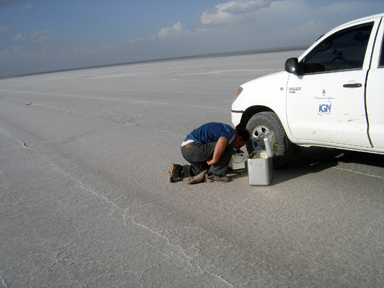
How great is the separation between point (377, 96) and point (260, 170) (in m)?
1.62

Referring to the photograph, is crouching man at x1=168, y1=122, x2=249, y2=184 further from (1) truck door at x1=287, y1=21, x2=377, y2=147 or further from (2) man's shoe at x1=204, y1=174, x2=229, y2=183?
(1) truck door at x1=287, y1=21, x2=377, y2=147

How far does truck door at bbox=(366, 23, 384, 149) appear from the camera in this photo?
4090 millimetres

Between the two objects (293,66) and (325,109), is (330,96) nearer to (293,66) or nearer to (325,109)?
(325,109)

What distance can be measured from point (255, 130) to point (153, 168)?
5.80 feet

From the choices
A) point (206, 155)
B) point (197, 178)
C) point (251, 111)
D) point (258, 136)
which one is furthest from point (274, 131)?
point (197, 178)

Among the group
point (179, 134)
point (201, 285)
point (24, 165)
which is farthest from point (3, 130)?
point (201, 285)

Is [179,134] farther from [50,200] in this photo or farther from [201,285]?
[201,285]

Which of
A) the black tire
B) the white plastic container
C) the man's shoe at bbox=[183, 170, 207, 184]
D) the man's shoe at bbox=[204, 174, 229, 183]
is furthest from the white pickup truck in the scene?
the man's shoe at bbox=[183, 170, 207, 184]

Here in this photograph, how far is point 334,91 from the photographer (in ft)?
14.8

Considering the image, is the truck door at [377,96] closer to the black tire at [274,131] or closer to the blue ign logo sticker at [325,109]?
the blue ign logo sticker at [325,109]

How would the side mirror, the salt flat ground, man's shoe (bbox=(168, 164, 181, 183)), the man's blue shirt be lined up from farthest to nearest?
man's shoe (bbox=(168, 164, 181, 183)), the man's blue shirt, the side mirror, the salt flat ground

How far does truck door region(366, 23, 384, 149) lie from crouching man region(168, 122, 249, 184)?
1.55m

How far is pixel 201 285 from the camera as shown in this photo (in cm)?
296

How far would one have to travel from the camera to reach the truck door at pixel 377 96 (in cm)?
409
